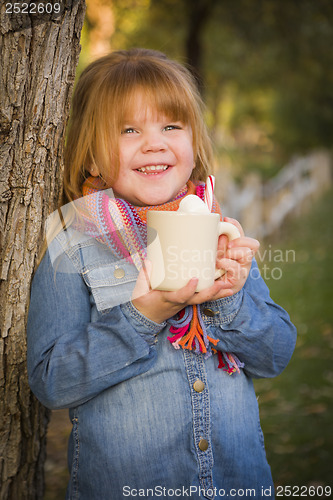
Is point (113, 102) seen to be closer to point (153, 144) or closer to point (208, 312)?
point (153, 144)

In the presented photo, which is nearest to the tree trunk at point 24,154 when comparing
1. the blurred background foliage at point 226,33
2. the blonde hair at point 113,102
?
the blonde hair at point 113,102

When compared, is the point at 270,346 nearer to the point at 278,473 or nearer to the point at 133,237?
the point at 133,237

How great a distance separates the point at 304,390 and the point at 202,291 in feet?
10.7

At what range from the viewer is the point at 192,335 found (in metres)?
1.58

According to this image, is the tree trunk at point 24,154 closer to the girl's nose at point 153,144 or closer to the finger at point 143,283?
the girl's nose at point 153,144

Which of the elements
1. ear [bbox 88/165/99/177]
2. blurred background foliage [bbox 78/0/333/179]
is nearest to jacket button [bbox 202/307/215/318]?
ear [bbox 88/165/99/177]

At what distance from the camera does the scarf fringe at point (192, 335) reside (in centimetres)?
158

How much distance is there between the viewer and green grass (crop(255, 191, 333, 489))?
11.1ft

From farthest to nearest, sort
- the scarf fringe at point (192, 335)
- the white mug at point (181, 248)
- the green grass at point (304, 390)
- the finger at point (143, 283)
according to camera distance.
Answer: the green grass at point (304, 390) < the scarf fringe at point (192, 335) < the finger at point (143, 283) < the white mug at point (181, 248)

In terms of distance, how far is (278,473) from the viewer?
3283 mm

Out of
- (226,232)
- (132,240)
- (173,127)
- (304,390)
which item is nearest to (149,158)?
(173,127)

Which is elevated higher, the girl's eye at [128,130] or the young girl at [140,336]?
the girl's eye at [128,130]

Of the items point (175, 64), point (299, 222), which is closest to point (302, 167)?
point (299, 222)

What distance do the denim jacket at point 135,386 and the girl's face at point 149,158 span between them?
258 millimetres
